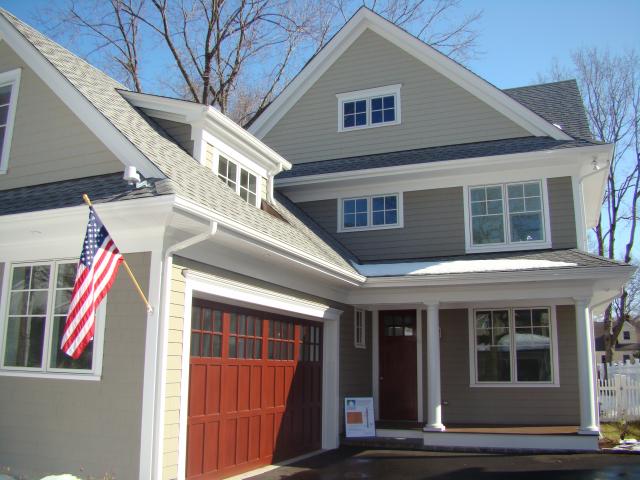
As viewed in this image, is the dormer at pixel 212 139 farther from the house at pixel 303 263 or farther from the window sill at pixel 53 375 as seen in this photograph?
the window sill at pixel 53 375

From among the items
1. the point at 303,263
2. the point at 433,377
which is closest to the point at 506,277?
the point at 433,377

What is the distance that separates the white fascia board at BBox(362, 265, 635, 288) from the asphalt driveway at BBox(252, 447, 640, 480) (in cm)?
294

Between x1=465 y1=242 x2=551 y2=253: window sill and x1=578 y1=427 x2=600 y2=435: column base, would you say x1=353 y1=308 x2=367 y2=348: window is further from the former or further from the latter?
x1=578 y1=427 x2=600 y2=435: column base

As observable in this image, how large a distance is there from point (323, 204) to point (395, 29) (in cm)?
465

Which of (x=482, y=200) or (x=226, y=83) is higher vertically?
(x=226, y=83)

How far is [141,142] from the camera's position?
8219 mm

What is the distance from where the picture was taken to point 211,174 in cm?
945

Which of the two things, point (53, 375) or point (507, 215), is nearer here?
point (53, 375)

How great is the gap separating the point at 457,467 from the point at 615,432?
462 centimetres

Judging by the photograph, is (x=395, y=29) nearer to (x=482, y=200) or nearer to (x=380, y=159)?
(x=380, y=159)

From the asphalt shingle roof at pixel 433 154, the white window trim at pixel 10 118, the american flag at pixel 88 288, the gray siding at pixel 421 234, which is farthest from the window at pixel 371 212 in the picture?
the american flag at pixel 88 288

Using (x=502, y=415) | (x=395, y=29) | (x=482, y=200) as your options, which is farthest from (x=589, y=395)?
(x=395, y=29)

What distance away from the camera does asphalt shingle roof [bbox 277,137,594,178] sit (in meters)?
12.4

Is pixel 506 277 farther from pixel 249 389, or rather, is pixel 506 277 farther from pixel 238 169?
pixel 238 169
